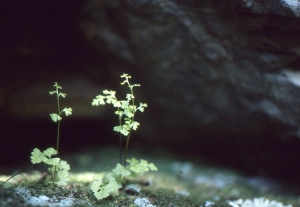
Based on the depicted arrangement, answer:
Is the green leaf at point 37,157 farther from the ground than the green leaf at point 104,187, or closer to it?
farther from the ground

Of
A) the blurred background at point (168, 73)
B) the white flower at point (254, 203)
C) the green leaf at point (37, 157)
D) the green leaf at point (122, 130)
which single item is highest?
the blurred background at point (168, 73)

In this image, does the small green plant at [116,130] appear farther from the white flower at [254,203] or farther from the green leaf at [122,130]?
the white flower at [254,203]

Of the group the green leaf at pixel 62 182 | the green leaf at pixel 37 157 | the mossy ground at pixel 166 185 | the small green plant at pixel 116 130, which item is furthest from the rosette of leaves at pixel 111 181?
the green leaf at pixel 37 157

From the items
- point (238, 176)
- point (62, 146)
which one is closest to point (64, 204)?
point (62, 146)

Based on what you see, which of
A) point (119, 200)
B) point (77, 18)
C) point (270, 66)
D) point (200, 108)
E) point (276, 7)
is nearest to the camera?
point (119, 200)

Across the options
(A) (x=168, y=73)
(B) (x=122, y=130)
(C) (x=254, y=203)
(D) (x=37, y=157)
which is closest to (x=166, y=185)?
(C) (x=254, y=203)

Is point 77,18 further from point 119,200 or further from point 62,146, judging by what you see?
point 119,200

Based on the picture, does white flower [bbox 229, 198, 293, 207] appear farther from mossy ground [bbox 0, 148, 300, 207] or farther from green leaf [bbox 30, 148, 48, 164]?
green leaf [bbox 30, 148, 48, 164]
